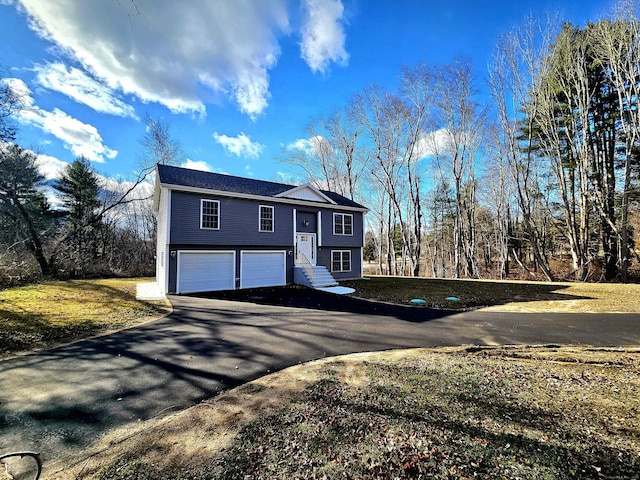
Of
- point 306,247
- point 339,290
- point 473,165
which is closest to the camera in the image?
point 339,290

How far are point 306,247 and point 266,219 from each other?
304 centimetres

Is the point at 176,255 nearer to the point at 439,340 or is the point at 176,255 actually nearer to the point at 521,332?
the point at 439,340

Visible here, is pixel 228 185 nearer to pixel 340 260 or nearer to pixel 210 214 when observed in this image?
pixel 210 214

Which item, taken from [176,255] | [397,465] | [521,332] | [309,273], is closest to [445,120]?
[309,273]

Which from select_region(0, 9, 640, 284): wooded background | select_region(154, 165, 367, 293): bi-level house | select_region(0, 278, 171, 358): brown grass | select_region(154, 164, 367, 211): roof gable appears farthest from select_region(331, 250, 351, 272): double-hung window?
select_region(0, 278, 171, 358): brown grass

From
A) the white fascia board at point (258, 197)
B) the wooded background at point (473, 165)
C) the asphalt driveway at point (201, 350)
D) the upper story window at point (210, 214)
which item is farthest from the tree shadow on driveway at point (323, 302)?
the wooded background at point (473, 165)

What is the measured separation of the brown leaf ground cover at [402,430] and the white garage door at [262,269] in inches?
410

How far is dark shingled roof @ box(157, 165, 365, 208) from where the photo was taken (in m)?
13.0

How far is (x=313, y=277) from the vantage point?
586 inches

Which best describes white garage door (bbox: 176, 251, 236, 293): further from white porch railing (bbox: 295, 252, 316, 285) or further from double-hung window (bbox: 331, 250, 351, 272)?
double-hung window (bbox: 331, 250, 351, 272)

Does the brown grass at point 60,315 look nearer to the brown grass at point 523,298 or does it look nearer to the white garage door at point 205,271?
the white garage door at point 205,271

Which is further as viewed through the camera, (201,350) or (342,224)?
(342,224)

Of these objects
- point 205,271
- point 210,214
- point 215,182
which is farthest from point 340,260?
point 215,182

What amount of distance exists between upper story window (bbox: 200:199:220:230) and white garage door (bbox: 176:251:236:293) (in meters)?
1.31
